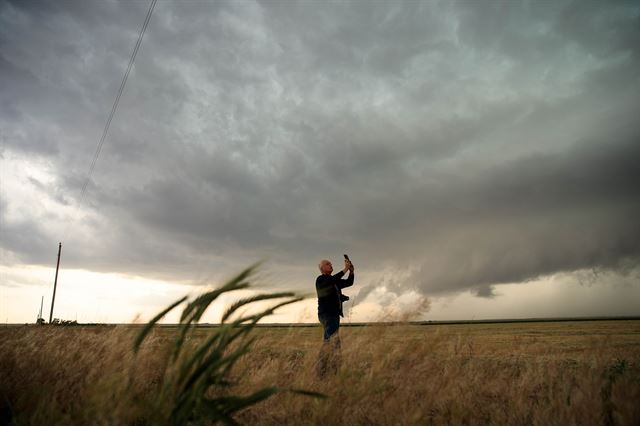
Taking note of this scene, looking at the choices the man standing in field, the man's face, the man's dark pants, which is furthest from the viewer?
the man's face

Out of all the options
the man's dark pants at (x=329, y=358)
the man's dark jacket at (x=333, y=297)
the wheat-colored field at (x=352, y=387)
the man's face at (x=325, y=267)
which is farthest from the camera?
the man's face at (x=325, y=267)

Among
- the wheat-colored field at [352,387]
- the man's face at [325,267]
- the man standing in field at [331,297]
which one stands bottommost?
the wheat-colored field at [352,387]

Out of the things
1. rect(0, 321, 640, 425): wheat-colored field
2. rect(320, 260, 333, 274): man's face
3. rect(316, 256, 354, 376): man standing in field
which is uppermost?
rect(320, 260, 333, 274): man's face

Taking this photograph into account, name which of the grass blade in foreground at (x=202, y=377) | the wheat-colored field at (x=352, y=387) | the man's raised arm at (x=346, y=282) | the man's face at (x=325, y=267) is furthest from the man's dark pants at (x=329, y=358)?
the man's face at (x=325, y=267)

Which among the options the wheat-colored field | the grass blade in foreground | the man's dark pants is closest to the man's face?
the wheat-colored field

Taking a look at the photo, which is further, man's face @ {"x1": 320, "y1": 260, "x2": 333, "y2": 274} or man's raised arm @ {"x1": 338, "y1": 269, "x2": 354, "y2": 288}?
man's face @ {"x1": 320, "y1": 260, "x2": 333, "y2": 274}

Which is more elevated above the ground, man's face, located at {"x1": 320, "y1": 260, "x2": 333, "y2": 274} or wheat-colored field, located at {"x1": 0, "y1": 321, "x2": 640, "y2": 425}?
man's face, located at {"x1": 320, "y1": 260, "x2": 333, "y2": 274}

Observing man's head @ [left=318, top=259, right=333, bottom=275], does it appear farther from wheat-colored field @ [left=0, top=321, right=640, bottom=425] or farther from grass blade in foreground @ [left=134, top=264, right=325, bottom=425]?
grass blade in foreground @ [left=134, top=264, right=325, bottom=425]

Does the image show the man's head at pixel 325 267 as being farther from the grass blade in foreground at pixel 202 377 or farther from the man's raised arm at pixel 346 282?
the grass blade in foreground at pixel 202 377

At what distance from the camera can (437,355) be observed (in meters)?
4.17

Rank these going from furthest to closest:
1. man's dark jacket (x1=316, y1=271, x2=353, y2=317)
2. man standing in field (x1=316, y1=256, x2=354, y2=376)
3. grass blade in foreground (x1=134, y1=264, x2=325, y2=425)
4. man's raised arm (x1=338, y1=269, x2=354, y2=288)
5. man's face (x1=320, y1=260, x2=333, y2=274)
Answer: man's face (x1=320, y1=260, x2=333, y2=274), man's raised arm (x1=338, y1=269, x2=354, y2=288), man's dark jacket (x1=316, y1=271, x2=353, y2=317), man standing in field (x1=316, y1=256, x2=354, y2=376), grass blade in foreground (x1=134, y1=264, x2=325, y2=425)

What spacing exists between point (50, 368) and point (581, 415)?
5.05 m

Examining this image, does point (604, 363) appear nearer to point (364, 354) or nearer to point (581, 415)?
point (581, 415)

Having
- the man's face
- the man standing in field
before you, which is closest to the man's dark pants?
the man standing in field
